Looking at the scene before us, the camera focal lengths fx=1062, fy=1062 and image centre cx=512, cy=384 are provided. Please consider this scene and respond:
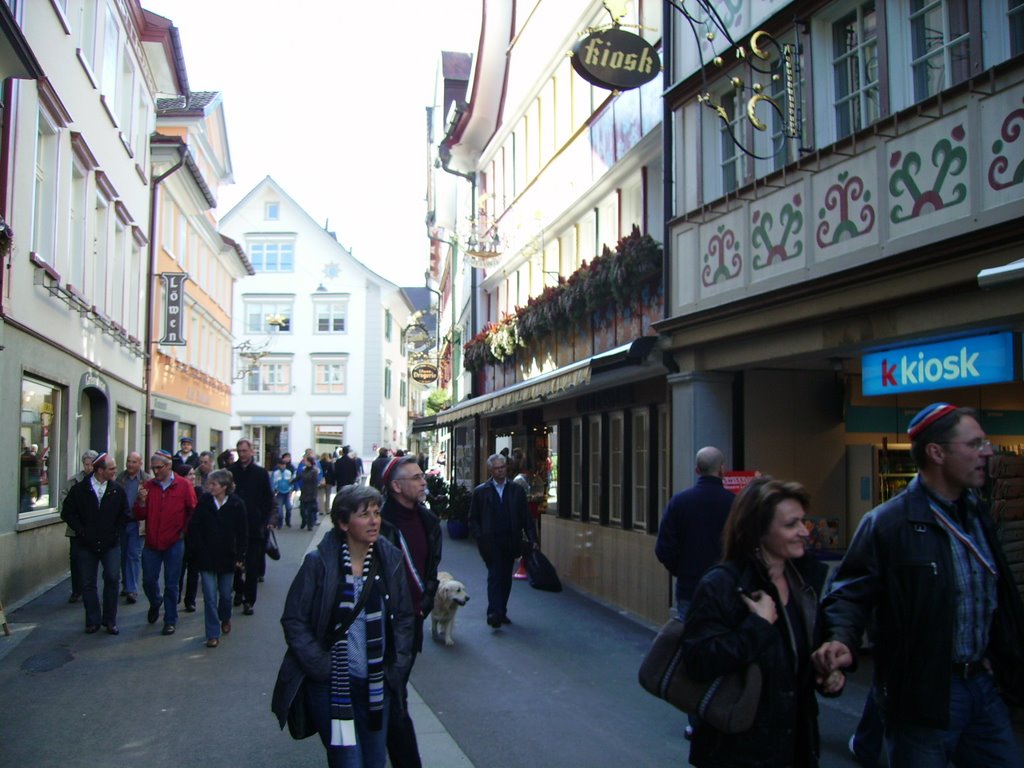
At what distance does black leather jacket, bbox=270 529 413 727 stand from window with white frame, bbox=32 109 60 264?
1111 centimetres

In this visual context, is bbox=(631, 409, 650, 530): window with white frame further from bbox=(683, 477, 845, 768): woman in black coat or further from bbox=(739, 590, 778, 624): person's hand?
bbox=(739, 590, 778, 624): person's hand

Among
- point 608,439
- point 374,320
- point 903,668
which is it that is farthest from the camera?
point 374,320

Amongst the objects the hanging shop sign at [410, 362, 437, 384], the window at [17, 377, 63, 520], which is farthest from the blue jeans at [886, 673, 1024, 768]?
the hanging shop sign at [410, 362, 437, 384]

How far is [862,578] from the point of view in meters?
3.75

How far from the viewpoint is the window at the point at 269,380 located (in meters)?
55.3

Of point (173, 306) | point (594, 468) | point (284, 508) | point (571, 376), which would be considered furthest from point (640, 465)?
point (173, 306)

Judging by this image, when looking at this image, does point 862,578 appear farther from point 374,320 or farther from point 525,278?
point 374,320

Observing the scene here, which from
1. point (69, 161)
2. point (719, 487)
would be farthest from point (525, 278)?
point (719, 487)

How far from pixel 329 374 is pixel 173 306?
32212 mm

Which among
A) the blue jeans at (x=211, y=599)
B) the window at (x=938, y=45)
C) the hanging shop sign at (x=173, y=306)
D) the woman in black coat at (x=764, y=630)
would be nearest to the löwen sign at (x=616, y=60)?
the window at (x=938, y=45)

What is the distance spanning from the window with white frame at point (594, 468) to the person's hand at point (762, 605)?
10.9 meters

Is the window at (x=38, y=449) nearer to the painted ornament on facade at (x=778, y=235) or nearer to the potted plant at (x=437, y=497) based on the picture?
the painted ornament on facade at (x=778, y=235)

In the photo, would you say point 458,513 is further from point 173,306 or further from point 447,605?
point 447,605

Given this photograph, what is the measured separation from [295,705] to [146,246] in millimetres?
20203
